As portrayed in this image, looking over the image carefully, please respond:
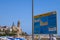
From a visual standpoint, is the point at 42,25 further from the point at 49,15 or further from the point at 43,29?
the point at 49,15

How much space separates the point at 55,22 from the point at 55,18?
0.37 m

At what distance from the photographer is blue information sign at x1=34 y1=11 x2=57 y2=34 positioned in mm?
19737

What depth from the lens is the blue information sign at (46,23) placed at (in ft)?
64.8

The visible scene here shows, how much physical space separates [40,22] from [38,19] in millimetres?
609

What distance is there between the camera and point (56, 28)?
19.4 m

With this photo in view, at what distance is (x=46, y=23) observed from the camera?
2125 cm

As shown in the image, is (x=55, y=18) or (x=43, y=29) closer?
(x=55, y=18)

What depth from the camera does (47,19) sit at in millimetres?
20984

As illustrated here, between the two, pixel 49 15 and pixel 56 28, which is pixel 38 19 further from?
pixel 56 28

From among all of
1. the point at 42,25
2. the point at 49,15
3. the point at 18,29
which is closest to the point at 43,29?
the point at 42,25

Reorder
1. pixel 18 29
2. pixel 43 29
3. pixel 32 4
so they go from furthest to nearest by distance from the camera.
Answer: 1. pixel 18 29
2. pixel 43 29
3. pixel 32 4

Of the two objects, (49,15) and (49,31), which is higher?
(49,15)

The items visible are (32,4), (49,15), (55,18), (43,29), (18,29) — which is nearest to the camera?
(32,4)

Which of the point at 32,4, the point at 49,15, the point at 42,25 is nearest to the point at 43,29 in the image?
the point at 42,25
